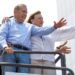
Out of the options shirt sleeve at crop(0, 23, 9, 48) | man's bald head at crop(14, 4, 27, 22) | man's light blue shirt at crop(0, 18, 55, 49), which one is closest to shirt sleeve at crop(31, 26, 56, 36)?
man's light blue shirt at crop(0, 18, 55, 49)

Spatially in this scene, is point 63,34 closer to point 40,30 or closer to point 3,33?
point 40,30

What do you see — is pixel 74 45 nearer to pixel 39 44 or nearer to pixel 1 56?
pixel 39 44

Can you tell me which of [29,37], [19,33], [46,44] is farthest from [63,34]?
[19,33]

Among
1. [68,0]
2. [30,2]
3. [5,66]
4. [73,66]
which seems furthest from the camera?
[30,2]

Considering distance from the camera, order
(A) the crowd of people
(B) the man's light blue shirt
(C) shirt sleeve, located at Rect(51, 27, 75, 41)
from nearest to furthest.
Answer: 1. (A) the crowd of people
2. (B) the man's light blue shirt
3. (C) shirt sleeve, located at Rect(51, 27, 75, 41)

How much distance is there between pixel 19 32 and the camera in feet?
10.8

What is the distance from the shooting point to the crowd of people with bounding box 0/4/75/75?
3.12 metres

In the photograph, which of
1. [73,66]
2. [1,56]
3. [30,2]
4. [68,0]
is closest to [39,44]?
[1,56]

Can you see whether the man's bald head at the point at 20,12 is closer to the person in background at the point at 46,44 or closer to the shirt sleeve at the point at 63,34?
the person in background at the point at 46,44

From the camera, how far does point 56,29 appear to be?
3428mm

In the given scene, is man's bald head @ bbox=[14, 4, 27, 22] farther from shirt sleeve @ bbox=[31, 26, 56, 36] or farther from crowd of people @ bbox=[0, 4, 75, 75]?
shirt sleeve @ bbox=[31, 26, 56, 36]

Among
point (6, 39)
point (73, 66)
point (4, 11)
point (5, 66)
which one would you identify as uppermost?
point (4, 11)

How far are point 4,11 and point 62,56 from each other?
2793 mm

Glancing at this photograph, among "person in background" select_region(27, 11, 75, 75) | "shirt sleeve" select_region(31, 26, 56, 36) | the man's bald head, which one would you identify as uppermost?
the man's bald head
